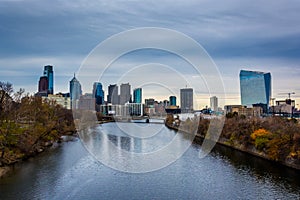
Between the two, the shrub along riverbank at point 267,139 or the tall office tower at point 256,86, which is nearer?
the shrub along riverbank at point 267,139

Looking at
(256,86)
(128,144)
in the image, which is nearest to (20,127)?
(128,144)

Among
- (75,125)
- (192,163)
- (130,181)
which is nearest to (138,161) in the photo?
(192,163)

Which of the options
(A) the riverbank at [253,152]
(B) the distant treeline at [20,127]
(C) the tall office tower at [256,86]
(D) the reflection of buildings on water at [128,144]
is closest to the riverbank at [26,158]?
(B) the distant treeline at [20,127]

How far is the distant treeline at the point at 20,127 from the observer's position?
391 inches

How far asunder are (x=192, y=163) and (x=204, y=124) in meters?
8.91

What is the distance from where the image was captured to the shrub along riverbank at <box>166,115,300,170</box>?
9801 millimetres

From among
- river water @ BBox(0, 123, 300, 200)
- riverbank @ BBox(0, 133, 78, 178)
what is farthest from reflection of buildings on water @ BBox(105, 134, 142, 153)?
riverbank @ BBox(0, 133, 78, 178)

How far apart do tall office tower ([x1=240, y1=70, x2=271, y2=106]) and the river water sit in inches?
1185

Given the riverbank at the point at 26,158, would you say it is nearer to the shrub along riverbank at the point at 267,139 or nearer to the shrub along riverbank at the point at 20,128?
the shrub along riverbank at the point at 20,128

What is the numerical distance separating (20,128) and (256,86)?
34157 mm

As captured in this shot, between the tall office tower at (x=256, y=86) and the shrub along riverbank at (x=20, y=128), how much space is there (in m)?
30.2

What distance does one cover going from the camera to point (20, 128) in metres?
11.3

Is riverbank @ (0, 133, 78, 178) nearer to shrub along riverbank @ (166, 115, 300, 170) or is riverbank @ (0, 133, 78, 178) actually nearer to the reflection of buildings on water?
the reflection of buildings on water

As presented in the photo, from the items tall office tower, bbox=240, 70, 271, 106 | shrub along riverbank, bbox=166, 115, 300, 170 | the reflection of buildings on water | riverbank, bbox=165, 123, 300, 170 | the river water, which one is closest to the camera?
the river water
